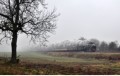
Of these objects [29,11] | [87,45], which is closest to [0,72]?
[29,11]

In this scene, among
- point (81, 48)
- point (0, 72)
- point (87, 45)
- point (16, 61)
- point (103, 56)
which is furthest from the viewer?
point (81, 48)

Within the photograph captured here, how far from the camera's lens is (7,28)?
33375 millimetres

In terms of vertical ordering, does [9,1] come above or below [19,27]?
above

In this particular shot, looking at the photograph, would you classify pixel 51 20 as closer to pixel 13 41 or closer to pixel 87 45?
pixel 13 41

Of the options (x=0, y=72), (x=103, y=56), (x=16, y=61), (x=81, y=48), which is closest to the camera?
(x=0, y=72)

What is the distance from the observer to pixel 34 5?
34094 mm

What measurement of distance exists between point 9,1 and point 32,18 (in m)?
3.37

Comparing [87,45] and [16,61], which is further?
[87,45]

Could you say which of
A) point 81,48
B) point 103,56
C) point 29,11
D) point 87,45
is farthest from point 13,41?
point 81,48

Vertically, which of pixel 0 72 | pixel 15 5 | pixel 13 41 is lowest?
pixel 0 72

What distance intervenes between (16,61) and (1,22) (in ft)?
16.2

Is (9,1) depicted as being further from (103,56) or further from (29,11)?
(103,56)

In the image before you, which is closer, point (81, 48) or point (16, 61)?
point (16, 61)

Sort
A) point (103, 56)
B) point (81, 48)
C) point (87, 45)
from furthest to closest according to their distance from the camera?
point (81, 48) → point (87, 45) → point (103, 56)
